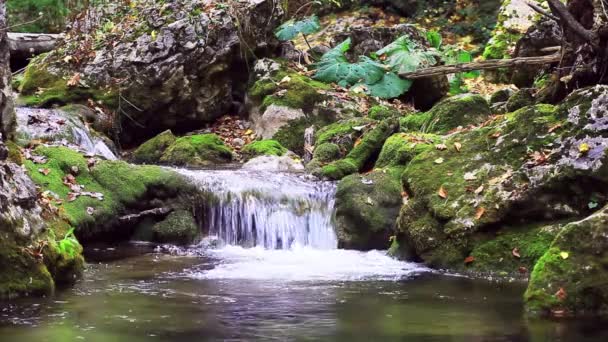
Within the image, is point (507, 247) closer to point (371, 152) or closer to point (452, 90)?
point (371, 152)

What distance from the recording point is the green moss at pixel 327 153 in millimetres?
11363

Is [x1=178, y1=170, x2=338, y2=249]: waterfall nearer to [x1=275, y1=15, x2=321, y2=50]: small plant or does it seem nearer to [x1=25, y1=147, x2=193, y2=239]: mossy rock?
[x1=25, y1=147, x2=193, y2=239]: mossy rock

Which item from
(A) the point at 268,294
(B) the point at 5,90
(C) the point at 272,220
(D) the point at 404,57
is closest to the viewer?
(A) the point at 268,294

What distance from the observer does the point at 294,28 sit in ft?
47.4

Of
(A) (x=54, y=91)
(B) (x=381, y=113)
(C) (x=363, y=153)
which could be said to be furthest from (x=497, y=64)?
(A) (x=54, y=91)

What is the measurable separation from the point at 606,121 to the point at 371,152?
3.93 m

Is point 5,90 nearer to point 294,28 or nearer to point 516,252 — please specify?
point 516,252

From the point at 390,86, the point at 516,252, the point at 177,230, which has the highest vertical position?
the point at 390,86

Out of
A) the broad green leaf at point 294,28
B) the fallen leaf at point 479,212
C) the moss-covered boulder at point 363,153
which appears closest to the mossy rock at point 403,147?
the moss-covered boulder at point 363,153

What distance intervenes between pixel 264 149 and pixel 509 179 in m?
5.37

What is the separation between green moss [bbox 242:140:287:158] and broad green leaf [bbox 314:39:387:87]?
218cm

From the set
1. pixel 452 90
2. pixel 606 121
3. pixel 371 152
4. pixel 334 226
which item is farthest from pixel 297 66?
pixel 606 121

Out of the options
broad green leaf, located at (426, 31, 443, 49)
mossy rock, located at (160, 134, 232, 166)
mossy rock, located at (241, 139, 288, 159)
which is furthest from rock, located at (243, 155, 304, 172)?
broad green leaf, located at (426, 31, 443, 49)

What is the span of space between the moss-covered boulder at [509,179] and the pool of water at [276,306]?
0.50 meters
